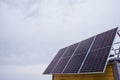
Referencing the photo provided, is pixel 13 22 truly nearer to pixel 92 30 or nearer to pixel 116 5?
pixel 92 30

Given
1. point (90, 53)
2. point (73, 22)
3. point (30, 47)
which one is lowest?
point (90, 53)

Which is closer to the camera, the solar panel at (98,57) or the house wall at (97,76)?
the solar panel at (98,57)

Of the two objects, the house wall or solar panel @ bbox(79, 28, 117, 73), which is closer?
solar panel @ bbox(79, 28, 117, 73)

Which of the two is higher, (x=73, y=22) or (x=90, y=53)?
(x=73, y=22)

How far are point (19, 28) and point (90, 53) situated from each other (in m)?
11.4

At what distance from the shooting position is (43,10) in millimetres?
15211

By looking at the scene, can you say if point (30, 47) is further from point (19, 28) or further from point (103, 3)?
point (103, 3)

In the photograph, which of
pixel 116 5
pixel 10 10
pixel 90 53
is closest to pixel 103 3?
pixel 116 5

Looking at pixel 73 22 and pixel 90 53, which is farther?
pixel 73 22

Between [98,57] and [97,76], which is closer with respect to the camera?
[98,57]

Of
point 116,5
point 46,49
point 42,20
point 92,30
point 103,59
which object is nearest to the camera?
point 103,59

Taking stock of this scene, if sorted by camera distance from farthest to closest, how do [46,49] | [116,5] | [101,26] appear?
[46,49], [101,26], [116,5]

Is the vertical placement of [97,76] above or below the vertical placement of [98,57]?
below

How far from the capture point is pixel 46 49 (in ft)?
68.4
